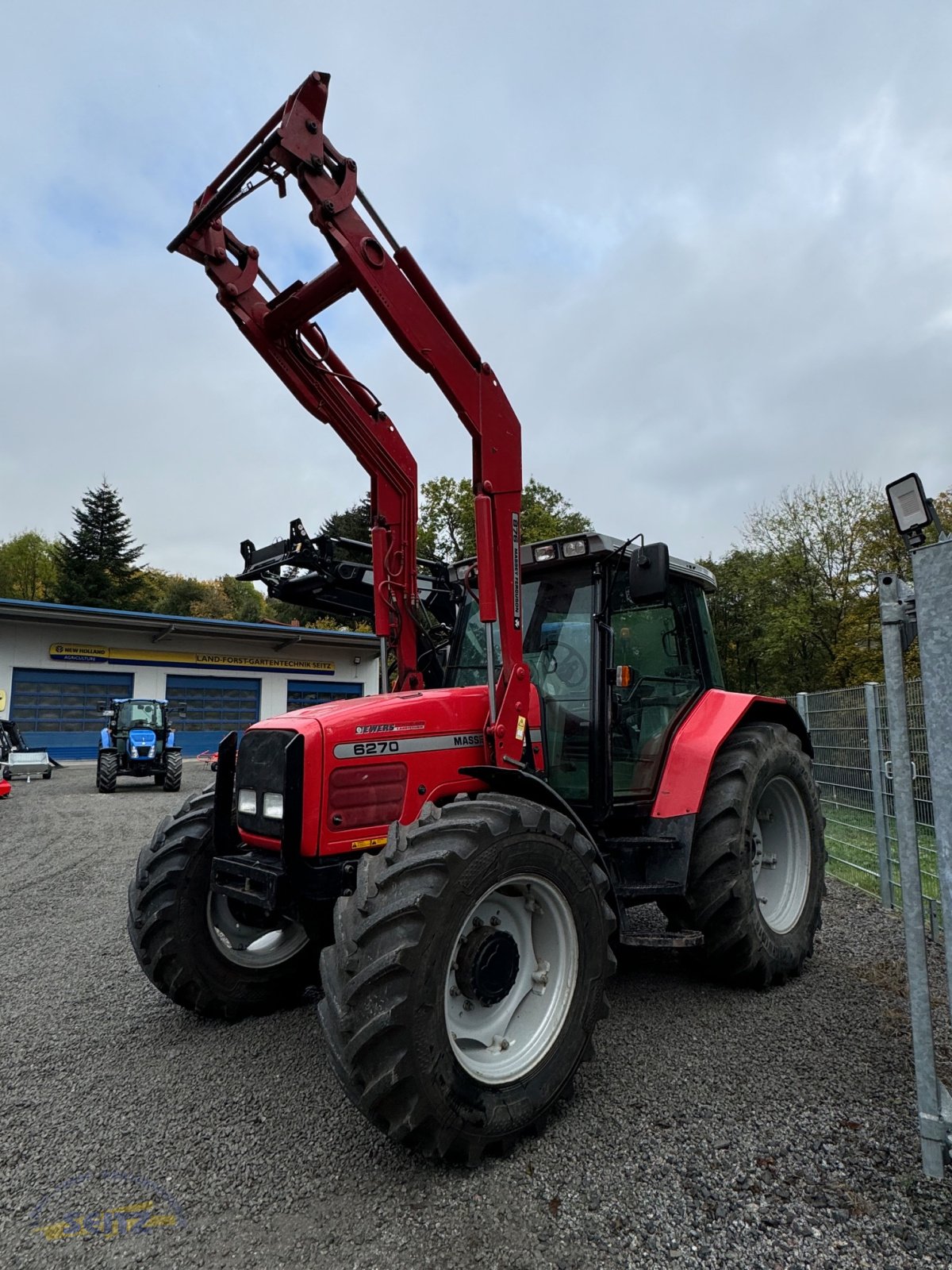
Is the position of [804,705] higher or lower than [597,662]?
lower

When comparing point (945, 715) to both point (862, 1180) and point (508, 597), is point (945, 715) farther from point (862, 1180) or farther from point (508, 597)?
point (508, 597)

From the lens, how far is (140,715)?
16891 mm

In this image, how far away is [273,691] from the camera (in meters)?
26.9

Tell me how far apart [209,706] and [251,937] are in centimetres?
2326

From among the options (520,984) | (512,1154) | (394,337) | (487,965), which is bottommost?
(512,1154)

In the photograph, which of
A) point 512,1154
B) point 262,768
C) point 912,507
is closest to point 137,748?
point 262,768

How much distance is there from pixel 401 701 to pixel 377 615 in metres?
0.90

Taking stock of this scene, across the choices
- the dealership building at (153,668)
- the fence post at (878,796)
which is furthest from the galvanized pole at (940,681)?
the dealership building at (153,668)

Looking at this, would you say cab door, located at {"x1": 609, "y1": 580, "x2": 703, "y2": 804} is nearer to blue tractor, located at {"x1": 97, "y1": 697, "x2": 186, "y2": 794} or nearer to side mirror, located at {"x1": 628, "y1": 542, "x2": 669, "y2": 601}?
side mirror, located at {"x1": 628, "y1": 542, "x2": 669, "y2": 601}

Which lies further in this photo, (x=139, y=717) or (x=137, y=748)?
(x=139, y=717)

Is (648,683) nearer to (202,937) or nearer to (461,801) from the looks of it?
(461,801)

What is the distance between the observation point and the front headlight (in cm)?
297

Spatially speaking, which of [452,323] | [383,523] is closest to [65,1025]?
[383,523]

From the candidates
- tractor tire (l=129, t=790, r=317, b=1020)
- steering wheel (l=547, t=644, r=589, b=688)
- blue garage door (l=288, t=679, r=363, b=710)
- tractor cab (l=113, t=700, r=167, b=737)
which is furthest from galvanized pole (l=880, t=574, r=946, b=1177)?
blue garage door (l=288, t=679, r=363, b=710)
